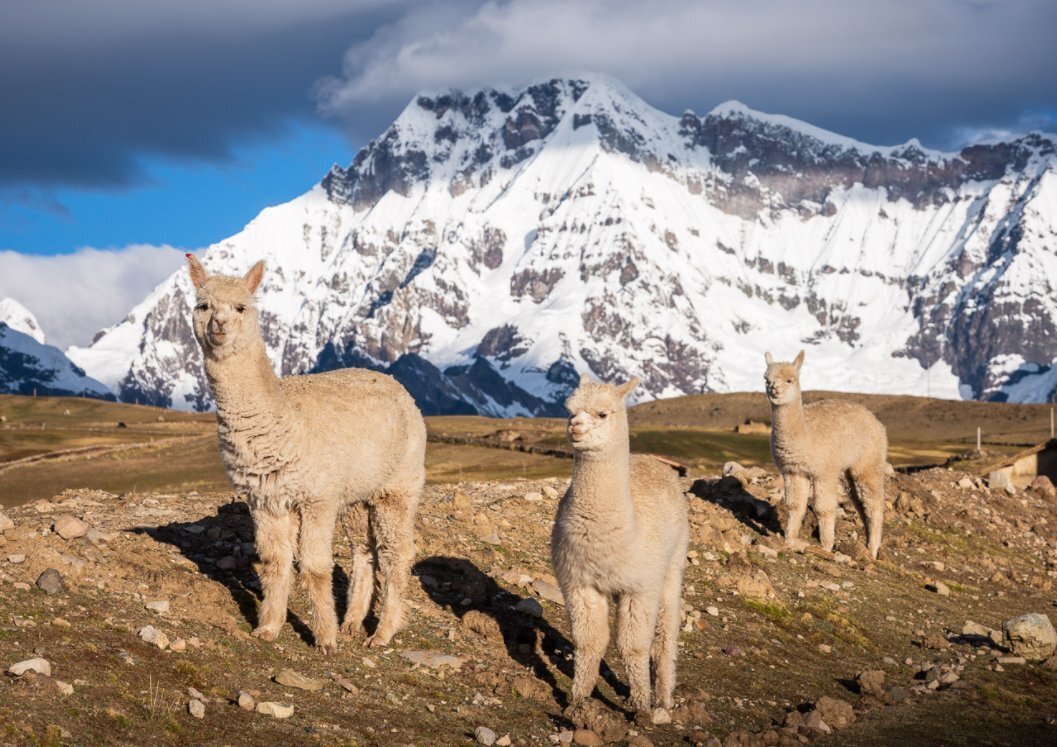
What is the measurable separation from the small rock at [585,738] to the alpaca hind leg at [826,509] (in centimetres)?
1415

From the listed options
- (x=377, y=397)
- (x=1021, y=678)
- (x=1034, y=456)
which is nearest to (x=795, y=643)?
(x=1021, y=678)

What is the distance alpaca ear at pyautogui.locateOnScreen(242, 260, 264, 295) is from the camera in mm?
15570

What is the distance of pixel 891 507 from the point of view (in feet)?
106

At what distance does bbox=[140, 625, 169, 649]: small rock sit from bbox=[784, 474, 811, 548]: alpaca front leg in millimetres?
15895

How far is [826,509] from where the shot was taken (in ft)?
89.3

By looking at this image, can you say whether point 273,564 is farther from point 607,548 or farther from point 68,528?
point 607,548

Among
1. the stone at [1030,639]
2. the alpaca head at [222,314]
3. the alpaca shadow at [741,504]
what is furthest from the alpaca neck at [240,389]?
the alpaca shadow at [741,504]

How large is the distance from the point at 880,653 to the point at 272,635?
10728 millimetres

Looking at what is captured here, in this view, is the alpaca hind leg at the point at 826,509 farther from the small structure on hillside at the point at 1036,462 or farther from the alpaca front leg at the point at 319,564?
the small structure on hillside at the point at 1036,462

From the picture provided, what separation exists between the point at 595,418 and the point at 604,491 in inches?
36.4

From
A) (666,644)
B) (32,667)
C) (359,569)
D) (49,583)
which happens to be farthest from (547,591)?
(32,667)

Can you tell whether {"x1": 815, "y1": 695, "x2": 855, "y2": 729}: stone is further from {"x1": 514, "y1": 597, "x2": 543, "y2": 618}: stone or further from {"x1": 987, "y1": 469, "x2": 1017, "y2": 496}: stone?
{"x1": 987, "y1": 469, "x2": 1017, "y2": 496}: stone

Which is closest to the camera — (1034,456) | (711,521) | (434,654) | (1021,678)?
(434,654)

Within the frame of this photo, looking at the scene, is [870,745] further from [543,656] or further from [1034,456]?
[1034,456]
